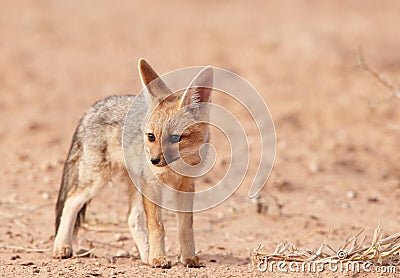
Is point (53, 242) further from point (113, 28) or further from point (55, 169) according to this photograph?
point (113, 28)

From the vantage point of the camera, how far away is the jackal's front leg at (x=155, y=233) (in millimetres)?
5480

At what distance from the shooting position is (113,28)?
15328mm

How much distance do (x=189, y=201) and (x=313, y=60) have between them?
8.16 m

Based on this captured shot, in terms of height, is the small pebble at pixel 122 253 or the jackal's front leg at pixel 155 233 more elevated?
the jackal's front leg at pixel 155 233

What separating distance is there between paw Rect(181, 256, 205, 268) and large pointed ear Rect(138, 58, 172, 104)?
1237 millimetres

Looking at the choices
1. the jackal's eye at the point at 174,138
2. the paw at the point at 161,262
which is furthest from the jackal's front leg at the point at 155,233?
the jackal's eye at the point at 174,138

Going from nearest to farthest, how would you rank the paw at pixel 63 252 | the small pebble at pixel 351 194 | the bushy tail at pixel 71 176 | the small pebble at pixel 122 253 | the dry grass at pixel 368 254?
the dry grass at pixel 368 254, the paw at pixel 63 252, the bushy tail at pixel 71 176, the small pebble at pixel 122 253, the small pebble at pixel 351 194

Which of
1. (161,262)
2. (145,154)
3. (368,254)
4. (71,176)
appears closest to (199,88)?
(145,154)

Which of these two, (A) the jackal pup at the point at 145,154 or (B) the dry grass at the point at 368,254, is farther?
(A) the jackal pup at the point at 145,154

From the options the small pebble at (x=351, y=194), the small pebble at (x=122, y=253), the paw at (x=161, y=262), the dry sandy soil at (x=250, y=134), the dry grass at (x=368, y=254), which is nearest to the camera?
the dry grass at (x=368, y=254)

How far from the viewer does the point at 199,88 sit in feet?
17.7

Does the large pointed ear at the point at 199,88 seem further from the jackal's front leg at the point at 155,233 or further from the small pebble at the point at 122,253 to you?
the small pebble at the point at 122,253

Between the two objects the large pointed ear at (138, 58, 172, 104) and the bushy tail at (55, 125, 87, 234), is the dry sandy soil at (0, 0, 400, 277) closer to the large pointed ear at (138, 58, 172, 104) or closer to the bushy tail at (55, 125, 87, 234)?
the bushy tail at (55, 125, 87, 234)

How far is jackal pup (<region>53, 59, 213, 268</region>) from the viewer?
5379 millimetres
